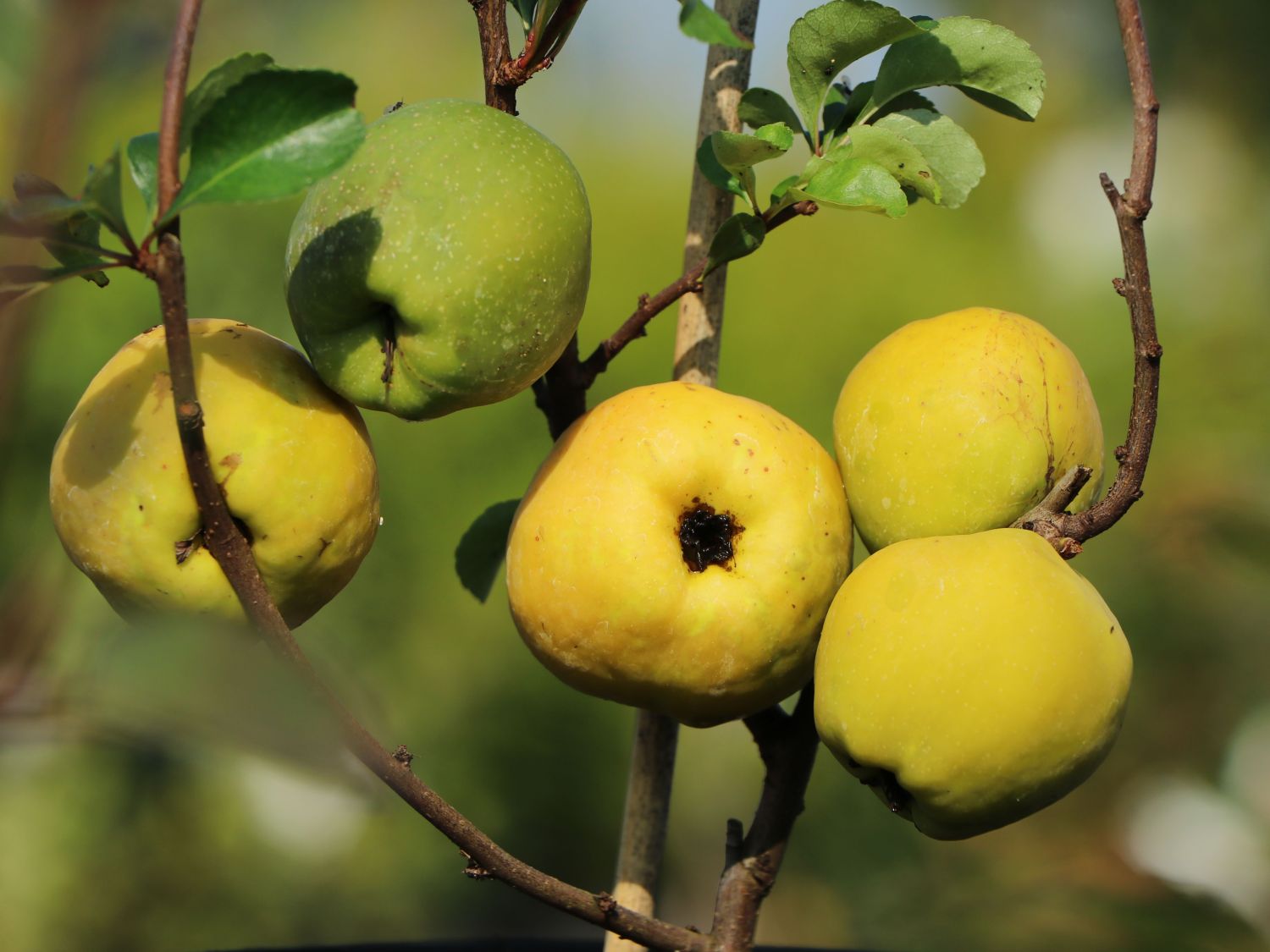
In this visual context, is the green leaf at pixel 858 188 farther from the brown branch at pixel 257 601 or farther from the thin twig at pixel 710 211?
the brown branch at pixel 257 601

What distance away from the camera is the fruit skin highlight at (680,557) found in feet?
1.75

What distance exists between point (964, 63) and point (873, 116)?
53 millimetres

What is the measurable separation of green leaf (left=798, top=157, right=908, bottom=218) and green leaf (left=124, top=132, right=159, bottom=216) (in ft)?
0.94

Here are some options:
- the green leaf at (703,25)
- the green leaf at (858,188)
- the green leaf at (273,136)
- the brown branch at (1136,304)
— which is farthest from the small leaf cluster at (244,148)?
the brown branch at (1136,304)

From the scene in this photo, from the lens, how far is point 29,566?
195mm

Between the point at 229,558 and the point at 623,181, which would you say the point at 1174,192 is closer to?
the point at 623,181

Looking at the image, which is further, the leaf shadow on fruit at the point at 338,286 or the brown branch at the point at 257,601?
the leaf shadow on fruit at the point at 338,286

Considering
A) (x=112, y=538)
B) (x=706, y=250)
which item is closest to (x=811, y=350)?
(x=706, y=250)

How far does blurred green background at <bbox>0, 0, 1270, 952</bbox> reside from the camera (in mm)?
239

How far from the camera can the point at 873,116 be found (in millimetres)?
604

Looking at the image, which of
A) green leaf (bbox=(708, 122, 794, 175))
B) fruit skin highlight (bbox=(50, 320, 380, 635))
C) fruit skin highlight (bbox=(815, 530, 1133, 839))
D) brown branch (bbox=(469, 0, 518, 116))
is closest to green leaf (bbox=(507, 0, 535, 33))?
brown branch (bbox=(469, 0, 518, 116))

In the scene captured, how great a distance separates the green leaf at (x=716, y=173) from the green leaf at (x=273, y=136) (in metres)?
0.22

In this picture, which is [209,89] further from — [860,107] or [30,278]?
[860,107]

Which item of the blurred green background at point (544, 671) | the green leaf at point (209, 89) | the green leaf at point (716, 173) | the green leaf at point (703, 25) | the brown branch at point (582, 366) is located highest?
the green leaf at point (703, 25)
